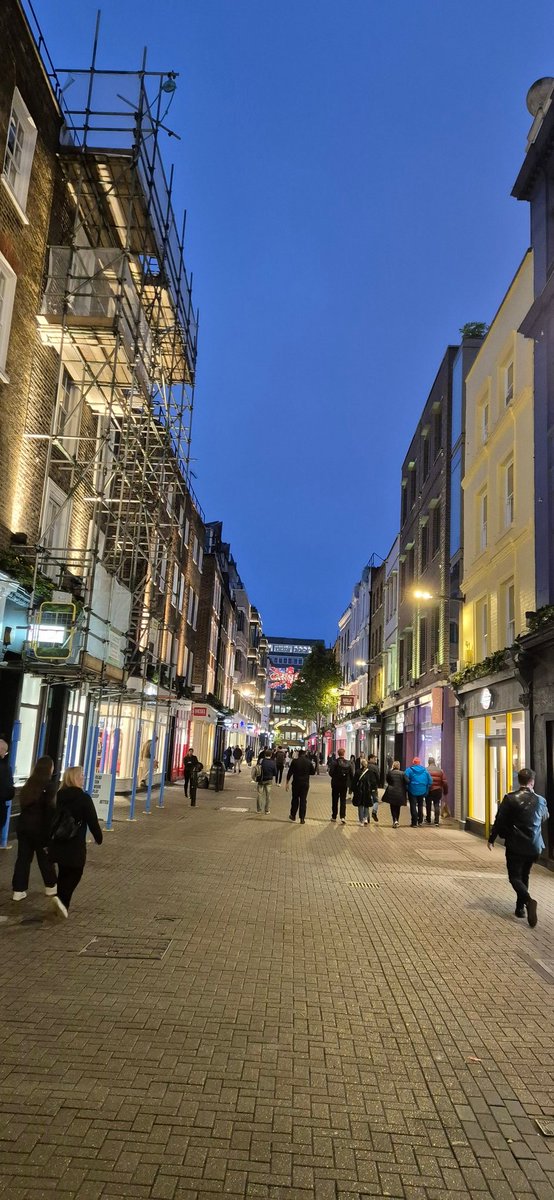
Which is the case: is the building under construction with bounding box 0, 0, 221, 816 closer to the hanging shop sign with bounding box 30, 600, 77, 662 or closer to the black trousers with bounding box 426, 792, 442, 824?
the hanging shop sign with bounding box 30, 600, 77, 662

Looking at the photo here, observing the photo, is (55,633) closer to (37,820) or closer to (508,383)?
(37,820)

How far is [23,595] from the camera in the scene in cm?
1321

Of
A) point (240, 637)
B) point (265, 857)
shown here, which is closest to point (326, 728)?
point (240, 637)

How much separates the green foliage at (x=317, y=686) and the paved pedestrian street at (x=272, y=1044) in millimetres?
52727

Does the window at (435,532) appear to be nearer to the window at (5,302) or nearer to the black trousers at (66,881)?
the window at (5,302)

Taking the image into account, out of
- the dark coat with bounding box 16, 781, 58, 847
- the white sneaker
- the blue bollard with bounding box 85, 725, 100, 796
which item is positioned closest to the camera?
the white sneaker

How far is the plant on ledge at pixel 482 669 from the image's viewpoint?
16836mm

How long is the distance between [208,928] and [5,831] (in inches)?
205

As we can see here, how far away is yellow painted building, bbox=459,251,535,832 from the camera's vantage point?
16.9 metres

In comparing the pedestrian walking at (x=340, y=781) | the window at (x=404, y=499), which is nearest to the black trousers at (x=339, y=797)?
the pedestrian walking at (x=340, y=781)

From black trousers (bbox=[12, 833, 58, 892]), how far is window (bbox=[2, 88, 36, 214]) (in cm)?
1045

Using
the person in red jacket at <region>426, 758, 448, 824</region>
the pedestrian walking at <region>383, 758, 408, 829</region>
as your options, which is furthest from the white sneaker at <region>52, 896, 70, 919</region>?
the person in red jacket at <region>426, 758, 448, 824</region>

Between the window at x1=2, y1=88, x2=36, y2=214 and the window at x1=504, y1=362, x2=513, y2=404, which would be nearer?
the window at x1=2, y1=88, x2=36, y2=214

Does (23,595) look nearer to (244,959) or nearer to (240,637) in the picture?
(244,959)
